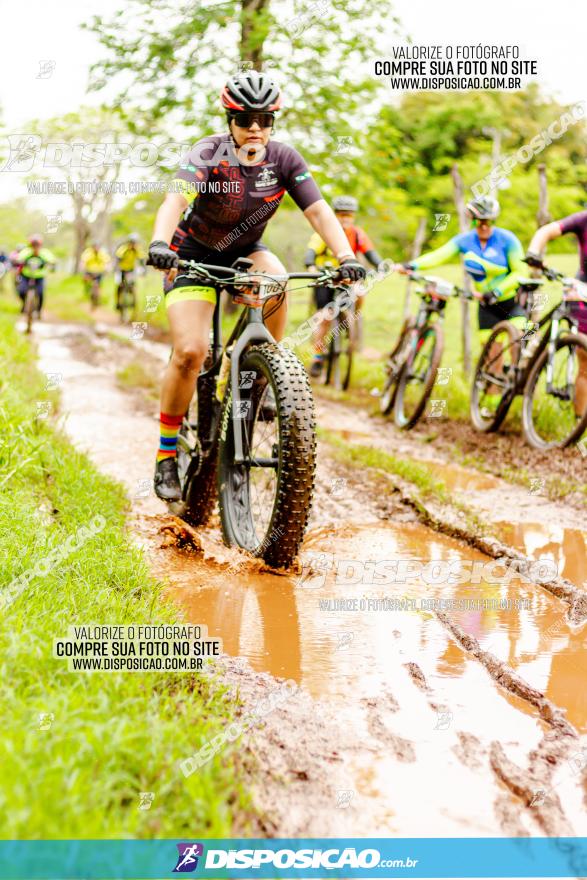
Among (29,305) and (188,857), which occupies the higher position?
(29,305)

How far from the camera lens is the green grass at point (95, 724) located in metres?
1.89

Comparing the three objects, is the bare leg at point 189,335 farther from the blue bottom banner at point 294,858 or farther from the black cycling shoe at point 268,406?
the blue bottom banner at point 294,858

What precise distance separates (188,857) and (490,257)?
7640 millimetres

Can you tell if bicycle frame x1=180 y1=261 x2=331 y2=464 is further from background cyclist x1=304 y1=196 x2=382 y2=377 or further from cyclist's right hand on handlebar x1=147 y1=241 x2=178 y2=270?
background cyclist x1=304 y1=196 x2=382 y2=377

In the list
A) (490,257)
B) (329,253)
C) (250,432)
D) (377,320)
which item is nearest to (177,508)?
(250,432)

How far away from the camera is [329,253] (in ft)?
37.6

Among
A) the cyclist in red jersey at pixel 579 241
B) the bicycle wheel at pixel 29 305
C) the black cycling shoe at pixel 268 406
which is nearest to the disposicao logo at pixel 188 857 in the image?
the black cycling shoe at pixel 268 406

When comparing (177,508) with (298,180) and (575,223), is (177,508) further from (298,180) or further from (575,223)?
(575,223)

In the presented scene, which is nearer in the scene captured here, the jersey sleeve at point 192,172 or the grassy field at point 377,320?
the jersey sleeve at point 192,172

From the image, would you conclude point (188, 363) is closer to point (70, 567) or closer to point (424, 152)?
point (70, 567)

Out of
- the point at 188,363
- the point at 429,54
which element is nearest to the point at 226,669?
the point at 188,363

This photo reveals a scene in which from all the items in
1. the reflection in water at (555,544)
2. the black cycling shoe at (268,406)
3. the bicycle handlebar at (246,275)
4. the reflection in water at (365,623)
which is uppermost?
the bicycle handlebar at (246,275)

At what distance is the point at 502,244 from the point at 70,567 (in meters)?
6.50

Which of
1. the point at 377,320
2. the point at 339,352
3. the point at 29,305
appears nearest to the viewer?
the point at 339,352
